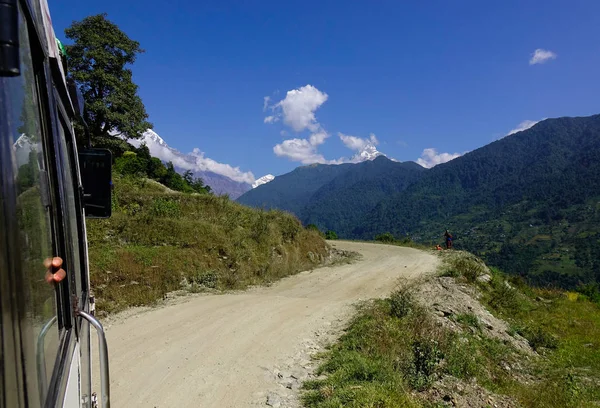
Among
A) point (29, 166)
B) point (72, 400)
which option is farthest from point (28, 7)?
point (72, 400)

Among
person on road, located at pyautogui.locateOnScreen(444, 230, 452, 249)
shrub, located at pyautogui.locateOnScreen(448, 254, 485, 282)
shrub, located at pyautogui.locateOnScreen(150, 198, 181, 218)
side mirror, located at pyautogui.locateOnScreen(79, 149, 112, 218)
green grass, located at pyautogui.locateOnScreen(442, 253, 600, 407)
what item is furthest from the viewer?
person on road, located at pyautogui.locateOnScreen(444, 230, 452, 249)

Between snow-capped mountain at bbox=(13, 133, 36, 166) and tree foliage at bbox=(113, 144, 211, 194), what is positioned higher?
tree foliage at bbox=(113, 144, 211, 194)

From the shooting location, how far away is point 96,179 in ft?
12.5

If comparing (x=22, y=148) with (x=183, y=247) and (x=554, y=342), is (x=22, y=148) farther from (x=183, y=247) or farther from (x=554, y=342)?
(x=554, y=342)

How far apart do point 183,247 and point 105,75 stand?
44.4 feet

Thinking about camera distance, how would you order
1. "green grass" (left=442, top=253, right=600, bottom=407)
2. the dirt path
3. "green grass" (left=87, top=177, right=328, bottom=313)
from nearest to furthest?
the dirt path, "green grass" (left=442, top=253, right=600, bottom=407), "green grass" (left=87, top=177, right=328, bottom=313)

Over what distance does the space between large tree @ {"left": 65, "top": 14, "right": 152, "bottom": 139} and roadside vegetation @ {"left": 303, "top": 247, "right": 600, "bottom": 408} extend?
59.2 feet

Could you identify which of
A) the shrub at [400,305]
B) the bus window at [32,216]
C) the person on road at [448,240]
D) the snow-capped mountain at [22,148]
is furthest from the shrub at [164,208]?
the person on road at [448,240]

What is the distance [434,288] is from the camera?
13.2 m

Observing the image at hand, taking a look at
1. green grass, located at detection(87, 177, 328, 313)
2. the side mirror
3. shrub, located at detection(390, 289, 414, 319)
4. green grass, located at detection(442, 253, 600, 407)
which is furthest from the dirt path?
green grass, located at detection(442, 253, 600, 407)

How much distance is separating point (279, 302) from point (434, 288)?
5485 mm

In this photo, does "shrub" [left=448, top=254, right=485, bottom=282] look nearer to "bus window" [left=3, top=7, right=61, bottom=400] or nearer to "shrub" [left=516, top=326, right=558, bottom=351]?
"shrub" [left=516, top=326, right=558, bottom=351]

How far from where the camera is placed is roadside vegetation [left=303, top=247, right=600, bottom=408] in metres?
5.65

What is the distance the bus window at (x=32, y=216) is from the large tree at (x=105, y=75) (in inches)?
863
